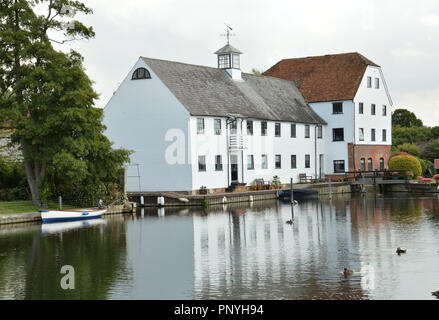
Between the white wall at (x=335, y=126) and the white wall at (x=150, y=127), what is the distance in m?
24.7

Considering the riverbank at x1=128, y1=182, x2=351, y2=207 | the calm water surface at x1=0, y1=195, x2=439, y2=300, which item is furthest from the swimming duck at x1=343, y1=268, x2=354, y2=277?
the riverbank at x1=128, y1=182, x2=351, y2=207

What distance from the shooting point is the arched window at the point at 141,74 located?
54059 millimetres

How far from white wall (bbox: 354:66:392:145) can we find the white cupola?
14.7m

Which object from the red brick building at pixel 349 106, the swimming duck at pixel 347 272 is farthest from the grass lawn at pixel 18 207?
the red brick building at pixel 349 106

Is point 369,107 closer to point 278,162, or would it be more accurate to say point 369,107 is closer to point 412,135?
point 278,162

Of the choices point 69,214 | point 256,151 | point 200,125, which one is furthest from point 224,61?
point 69,214

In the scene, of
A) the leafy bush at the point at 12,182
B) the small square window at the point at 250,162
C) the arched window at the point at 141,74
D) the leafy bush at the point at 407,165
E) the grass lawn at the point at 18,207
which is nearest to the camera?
the grass lawn at the point at 18,207

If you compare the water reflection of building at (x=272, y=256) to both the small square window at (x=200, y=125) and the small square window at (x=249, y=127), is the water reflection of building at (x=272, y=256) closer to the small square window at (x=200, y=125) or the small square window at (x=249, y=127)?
the small square window at (x=200, y=125)

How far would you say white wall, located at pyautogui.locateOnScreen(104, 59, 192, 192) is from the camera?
52.9 metres

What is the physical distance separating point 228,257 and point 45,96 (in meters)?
21.5

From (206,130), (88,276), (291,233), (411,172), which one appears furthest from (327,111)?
(88,276)
